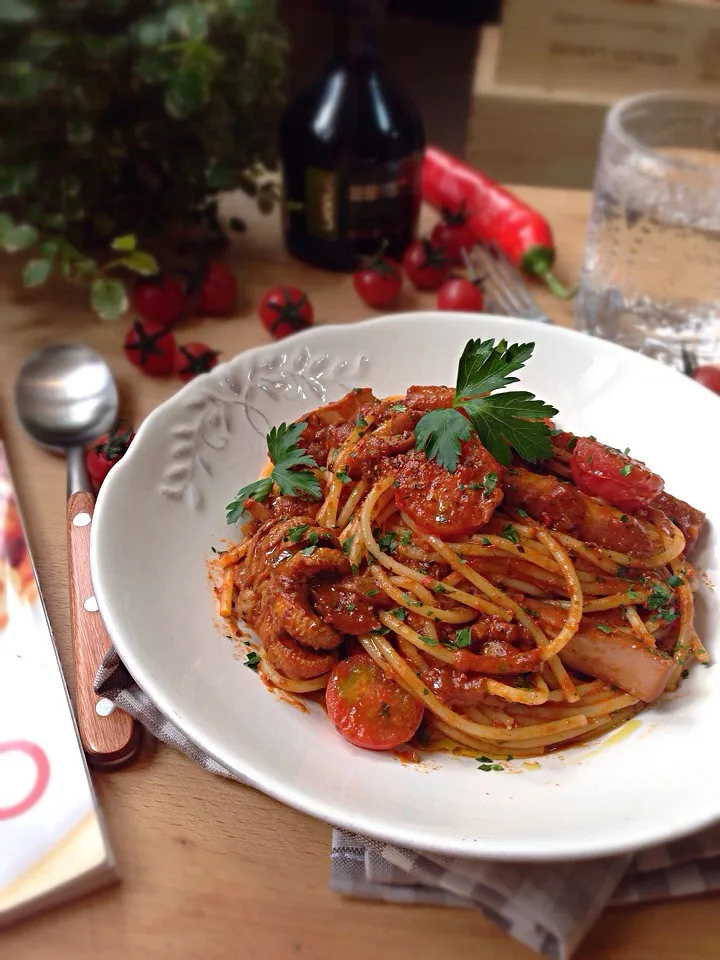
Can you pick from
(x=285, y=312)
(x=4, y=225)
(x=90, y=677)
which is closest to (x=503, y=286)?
(x=285, y=312)

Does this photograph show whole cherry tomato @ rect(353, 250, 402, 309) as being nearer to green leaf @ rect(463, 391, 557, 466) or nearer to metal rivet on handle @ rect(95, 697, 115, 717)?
green leaf @ rect(463, 391, 557, 466)

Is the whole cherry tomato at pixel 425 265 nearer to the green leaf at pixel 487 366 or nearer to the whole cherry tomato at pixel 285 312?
the whole cherry tomato at pixel 285 312

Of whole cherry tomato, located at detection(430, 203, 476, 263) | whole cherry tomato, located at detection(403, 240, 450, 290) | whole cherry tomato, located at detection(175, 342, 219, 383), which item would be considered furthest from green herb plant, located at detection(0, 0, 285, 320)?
whole cherry tomato, located at detection(430, 203, 476, 263)

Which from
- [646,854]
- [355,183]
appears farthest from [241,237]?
[646,854]

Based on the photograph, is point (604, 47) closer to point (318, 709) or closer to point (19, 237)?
point (19, 237)

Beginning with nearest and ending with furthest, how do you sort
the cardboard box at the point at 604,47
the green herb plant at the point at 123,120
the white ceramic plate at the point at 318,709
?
the white ceramic plate at the point at 318,709 → the green herb plant at the point at 123,120 → the cardboard box at the point at 604,47

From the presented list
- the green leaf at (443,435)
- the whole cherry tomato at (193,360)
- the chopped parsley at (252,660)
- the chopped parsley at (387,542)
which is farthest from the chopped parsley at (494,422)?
the whole cherry tomato at (193,360)
